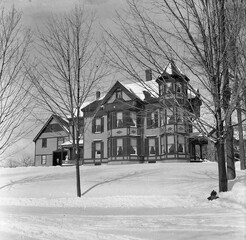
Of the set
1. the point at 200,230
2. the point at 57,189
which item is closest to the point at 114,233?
the point at 200,230

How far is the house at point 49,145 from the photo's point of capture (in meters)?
45.0

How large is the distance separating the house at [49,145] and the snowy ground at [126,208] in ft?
80.9

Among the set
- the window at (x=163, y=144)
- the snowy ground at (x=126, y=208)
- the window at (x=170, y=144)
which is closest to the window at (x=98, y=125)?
the window at (x=163, y=144)

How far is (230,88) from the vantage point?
10.1 meters

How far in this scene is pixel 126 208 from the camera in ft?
36.6

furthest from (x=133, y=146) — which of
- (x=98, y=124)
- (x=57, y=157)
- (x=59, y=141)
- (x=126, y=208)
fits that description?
(x=126, y=208)

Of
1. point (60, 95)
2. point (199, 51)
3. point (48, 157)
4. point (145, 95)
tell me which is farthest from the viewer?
point (48, 157)

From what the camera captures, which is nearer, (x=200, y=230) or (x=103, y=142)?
(x=200, y=230)

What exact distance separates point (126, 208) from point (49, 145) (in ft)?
120

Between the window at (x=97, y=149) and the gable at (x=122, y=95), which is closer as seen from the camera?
the gable at (x=122, y=95)

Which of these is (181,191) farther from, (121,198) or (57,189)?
(57,189)

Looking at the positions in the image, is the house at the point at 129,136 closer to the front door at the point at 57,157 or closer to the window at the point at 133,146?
the window at the point at 133,146

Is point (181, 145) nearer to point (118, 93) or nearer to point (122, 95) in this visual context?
point (122, 95)

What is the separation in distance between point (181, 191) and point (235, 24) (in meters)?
7.41
